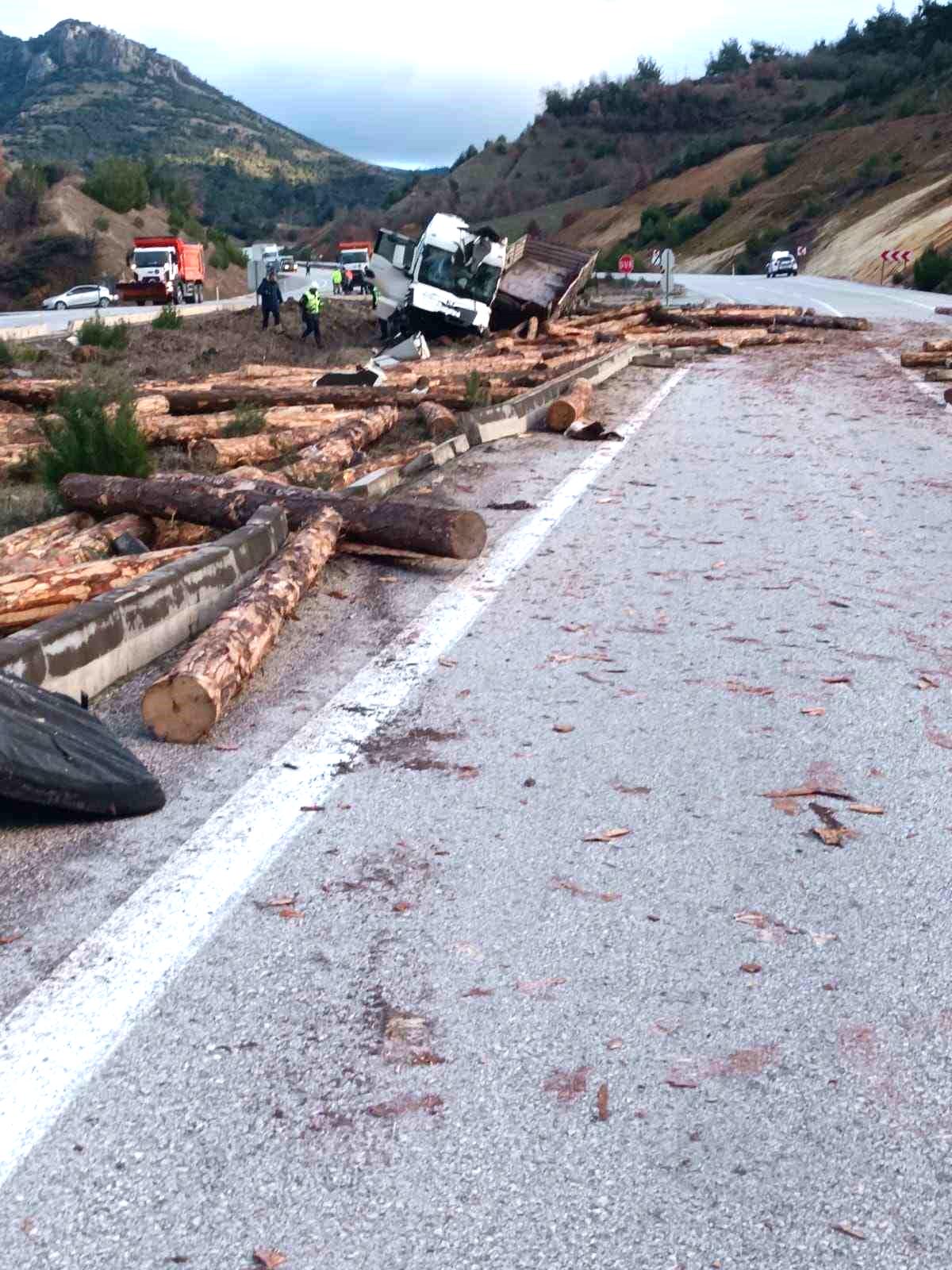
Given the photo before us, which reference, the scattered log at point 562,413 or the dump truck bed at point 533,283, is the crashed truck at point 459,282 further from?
the scattered log at point 562,413

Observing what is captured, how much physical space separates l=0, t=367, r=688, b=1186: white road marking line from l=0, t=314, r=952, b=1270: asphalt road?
0.01 meters

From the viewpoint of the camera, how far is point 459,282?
29.3 metres

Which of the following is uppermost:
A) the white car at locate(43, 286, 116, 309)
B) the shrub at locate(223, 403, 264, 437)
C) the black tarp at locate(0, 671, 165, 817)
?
the black tarp at locate(0, 671, 165, 817)

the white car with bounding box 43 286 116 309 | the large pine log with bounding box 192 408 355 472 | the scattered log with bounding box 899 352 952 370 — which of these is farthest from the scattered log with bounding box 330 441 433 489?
the white car with bounding box 43 286 116 309

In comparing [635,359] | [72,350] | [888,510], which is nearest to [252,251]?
[72,350]

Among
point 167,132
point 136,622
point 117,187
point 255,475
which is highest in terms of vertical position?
point 167,132

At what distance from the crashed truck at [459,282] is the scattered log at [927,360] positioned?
12814mm

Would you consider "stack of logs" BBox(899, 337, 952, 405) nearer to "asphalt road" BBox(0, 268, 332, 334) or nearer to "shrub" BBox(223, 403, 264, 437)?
"shrub" BBox(223, 403, 264, 437)

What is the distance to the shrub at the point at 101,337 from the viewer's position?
83.7 feet

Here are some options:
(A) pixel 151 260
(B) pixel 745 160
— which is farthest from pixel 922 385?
(B) pixel 745 160

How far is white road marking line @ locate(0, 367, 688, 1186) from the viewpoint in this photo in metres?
2.95

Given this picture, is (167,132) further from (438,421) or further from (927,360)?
(438,421)

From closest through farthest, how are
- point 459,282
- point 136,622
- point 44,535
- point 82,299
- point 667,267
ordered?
point 136,622 < point 44,535 < point 459,282 < point 667,267 < point 82,299

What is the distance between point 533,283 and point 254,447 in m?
20.1
